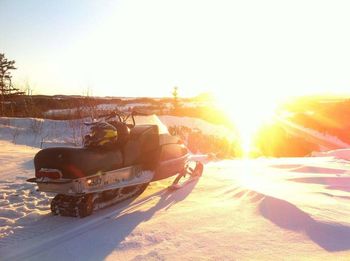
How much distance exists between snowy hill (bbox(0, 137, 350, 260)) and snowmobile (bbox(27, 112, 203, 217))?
7.4 inches

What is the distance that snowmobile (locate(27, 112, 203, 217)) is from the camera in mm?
4066

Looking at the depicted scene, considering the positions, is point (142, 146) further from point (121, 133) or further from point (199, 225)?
point (199, 225)

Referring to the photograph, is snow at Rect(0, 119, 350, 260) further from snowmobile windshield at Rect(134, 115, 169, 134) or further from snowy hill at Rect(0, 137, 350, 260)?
snowmobile windshield at Rect(134, 115, 169, 134)

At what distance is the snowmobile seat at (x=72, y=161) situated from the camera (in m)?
4.01

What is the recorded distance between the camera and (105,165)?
14.6 ft

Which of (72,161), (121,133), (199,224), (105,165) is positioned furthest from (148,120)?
(199,224)

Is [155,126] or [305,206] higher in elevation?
[155,126]

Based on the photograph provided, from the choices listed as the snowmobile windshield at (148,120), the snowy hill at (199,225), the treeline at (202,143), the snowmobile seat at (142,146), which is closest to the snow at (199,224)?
the snowy hill at (199,225)

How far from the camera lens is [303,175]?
6.28 m

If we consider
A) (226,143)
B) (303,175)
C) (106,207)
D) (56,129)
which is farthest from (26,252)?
(226,143)

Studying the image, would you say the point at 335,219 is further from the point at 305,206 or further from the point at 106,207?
the point at 106,207

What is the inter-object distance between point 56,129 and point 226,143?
767 centimetres

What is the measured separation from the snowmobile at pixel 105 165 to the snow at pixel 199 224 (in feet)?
0.60

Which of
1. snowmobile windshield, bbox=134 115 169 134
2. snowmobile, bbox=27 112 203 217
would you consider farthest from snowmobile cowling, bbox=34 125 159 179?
snowmobile windshield, bbox=134 115 169 134
